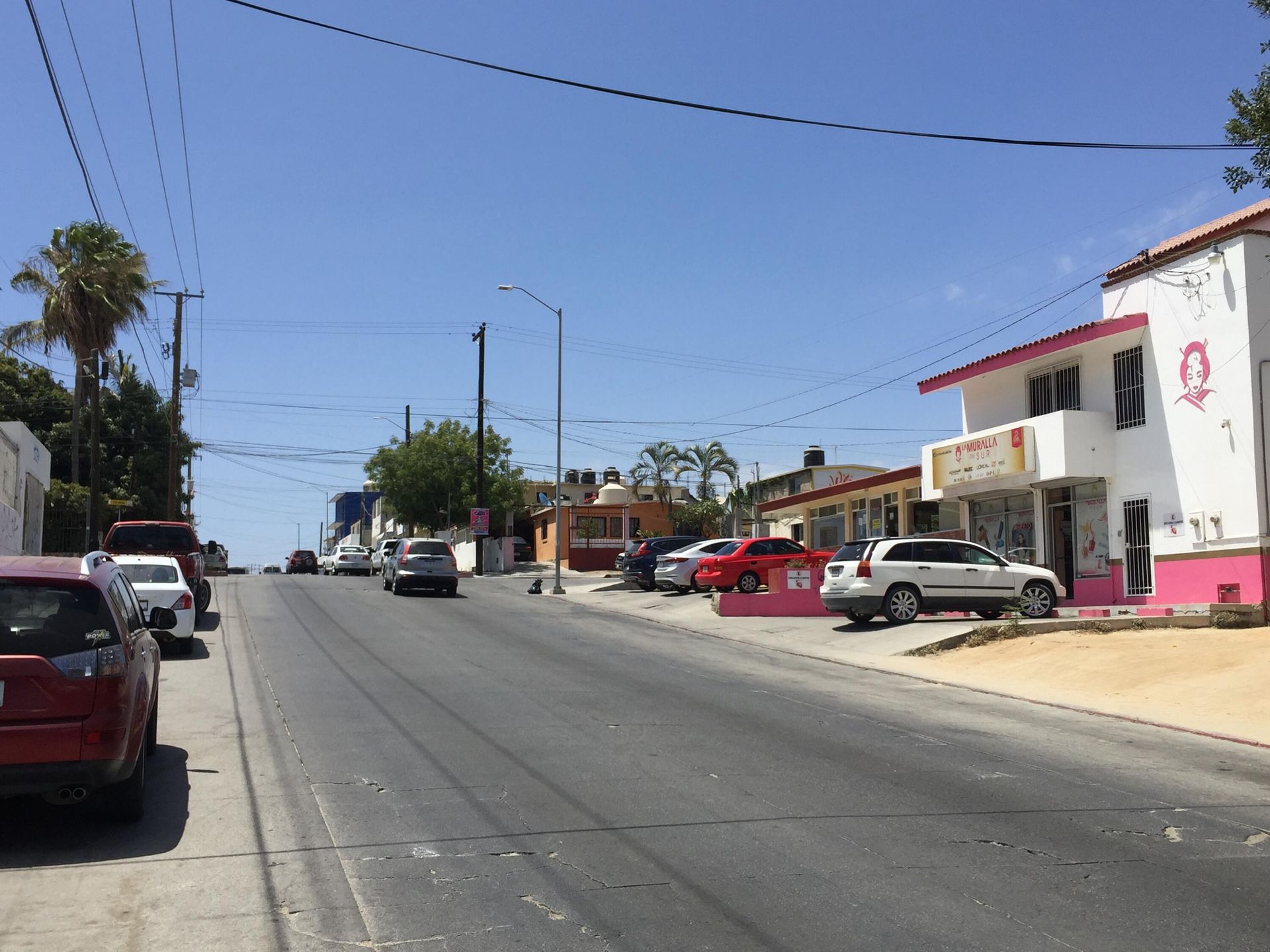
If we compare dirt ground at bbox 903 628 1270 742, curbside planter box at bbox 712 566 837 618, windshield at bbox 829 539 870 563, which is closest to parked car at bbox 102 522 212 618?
curbside planter box at bbox 712 566 837 618

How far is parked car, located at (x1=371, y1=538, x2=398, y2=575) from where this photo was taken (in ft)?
147

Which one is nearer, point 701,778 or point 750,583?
point 701,778

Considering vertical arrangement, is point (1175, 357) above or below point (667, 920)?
above

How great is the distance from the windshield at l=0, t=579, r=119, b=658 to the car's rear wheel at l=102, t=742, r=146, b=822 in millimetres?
868

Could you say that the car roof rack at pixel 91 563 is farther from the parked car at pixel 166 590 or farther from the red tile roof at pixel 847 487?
the red tile roof at pixel 847 487

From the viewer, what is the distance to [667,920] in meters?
5.54

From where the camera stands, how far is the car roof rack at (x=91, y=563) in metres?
7.23

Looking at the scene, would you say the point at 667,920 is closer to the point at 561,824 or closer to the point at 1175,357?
the point at 561,824

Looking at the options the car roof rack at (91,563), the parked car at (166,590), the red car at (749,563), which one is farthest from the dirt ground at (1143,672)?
the parked car at (166,590)

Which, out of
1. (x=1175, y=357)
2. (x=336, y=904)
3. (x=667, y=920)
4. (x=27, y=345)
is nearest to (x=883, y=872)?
(x=667, y=920)

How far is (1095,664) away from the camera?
16000mm

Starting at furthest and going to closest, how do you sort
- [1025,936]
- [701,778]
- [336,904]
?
1. [701,778]
2. [336,904]
3. [1025,936]

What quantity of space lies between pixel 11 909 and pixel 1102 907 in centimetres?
569

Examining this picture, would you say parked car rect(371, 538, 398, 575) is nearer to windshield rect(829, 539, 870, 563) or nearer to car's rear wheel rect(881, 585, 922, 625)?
windshield rect(829, 539, 870, 563)
